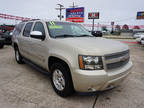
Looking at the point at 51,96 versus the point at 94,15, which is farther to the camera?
the point at 94,15

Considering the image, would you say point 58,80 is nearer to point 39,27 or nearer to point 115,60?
point 115,60

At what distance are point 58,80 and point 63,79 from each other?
0.79 ft

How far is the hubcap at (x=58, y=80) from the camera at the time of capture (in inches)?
95.2

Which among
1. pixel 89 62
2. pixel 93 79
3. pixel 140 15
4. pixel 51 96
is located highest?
pixel 140 15

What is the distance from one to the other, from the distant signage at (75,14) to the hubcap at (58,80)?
22.0 meters

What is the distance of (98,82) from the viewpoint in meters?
1.88

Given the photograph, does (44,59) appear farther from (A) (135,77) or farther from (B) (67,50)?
(A) (135,77)

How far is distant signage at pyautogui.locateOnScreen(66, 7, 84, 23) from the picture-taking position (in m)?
22.9

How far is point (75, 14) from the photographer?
23.7 meters

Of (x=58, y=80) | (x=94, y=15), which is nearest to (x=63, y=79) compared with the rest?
(x=58, y=80)

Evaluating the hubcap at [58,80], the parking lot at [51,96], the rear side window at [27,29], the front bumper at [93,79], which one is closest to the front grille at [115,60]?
Result: the front bumper at [93,79]

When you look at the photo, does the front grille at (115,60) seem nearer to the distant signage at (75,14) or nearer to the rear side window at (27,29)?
the rear side window at (27,29)

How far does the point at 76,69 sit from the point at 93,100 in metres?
1.01

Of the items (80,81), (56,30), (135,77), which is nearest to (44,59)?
(56,30)
